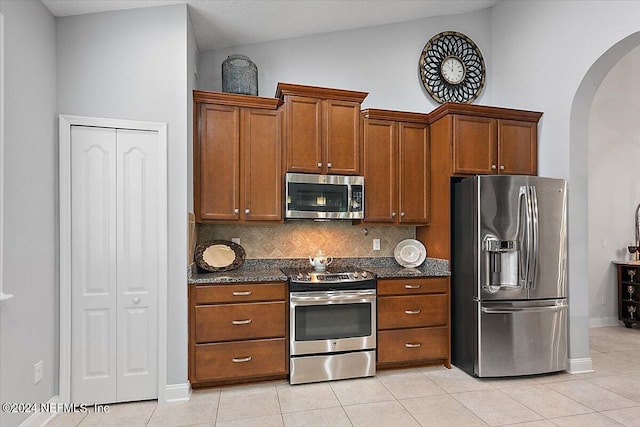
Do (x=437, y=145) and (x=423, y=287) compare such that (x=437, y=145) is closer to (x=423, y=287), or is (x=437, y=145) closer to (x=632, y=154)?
(x=423, y=287)

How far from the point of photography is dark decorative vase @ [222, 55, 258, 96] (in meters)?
3.45

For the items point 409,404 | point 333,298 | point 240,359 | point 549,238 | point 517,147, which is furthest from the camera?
point 517,147

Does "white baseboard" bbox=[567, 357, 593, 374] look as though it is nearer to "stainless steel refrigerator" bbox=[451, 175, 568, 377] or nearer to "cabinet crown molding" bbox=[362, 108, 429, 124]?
"stainless steel refrigerator" bbox=[451, 175, 568, 377]

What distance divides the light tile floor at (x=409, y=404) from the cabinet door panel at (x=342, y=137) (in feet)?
6.23

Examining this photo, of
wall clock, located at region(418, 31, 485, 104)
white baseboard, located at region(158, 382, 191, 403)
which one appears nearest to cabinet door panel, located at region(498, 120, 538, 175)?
wall clock, located at region(418, 31, 485, 104)

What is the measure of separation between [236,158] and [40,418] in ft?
7.53

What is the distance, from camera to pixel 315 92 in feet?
11.3

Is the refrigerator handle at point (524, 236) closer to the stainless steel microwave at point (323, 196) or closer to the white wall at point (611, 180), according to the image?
the stainless steel microwave at point (323, 196)

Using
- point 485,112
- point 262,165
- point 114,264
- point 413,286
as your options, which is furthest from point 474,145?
point 114,264

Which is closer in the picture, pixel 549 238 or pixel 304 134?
pixel 549 238

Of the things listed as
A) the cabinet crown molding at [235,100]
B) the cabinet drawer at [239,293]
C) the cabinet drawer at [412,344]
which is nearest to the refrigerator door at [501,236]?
the cabinet drawer at [412,344]

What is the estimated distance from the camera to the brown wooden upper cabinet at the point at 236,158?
3281 millimetres

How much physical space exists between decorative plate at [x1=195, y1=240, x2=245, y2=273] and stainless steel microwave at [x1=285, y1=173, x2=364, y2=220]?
62 cm

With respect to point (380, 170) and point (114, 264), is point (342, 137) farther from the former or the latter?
point (114, 264)
